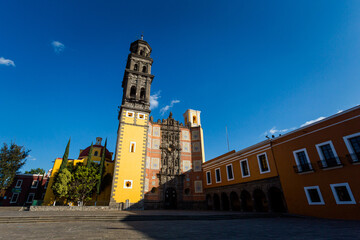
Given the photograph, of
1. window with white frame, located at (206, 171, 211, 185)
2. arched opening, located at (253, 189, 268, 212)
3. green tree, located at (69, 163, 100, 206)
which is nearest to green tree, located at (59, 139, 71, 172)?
green tree, located at (69, 163, 100, 206)

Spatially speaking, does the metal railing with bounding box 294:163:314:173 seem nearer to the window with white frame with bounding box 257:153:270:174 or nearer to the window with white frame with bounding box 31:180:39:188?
the window with white frame with bounding box 257:153:270:174

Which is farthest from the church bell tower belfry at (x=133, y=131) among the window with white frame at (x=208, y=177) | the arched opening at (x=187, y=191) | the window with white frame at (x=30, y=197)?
the window with white frame at (x=30, y=197)

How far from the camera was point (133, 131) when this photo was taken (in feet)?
87.0

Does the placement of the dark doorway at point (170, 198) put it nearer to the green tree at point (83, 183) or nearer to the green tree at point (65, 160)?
the green tree at point (83, 183)

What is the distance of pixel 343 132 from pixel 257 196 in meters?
11.1

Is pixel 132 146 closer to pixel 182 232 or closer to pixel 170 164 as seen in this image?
pixel 170 164

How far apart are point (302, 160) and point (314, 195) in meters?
2.85

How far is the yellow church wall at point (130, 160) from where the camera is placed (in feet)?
75.5

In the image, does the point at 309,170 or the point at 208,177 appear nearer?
the point at 309,170

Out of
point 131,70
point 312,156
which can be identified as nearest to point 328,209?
point 312,156

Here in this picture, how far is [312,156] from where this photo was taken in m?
14.8

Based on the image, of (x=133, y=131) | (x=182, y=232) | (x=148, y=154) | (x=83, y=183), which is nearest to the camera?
(x=182, y=232)

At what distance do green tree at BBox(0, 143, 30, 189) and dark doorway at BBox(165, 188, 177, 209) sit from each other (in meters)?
26.1

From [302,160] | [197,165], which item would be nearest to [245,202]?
[302,160]
